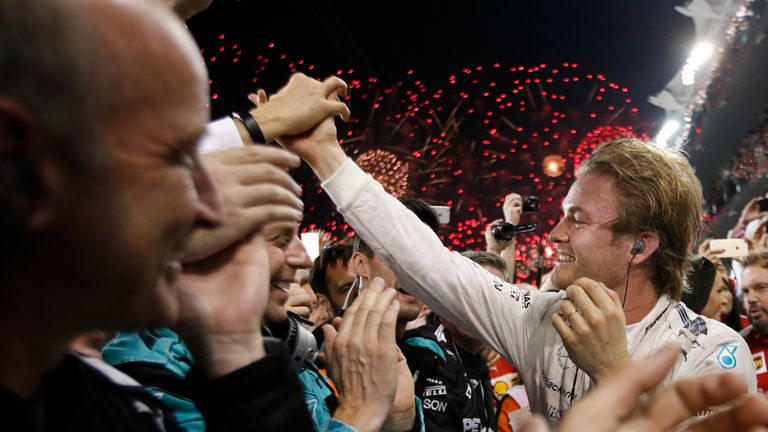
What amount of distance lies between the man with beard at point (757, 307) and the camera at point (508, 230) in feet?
5.92

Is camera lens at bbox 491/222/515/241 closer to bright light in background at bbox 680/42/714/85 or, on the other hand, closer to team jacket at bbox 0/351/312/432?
team jacket at bbox 0/351/312/432

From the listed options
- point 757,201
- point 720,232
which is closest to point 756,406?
point 757,201

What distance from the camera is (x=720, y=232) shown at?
75.4 feet

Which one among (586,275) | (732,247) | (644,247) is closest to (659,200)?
(644,247)

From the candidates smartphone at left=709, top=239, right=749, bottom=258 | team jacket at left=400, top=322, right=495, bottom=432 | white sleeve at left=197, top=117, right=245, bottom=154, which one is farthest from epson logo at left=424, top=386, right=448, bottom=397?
smartphone at left=709, top=239, right=749, bottom=258

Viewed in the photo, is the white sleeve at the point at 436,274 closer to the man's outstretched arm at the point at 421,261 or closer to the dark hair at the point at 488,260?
the man's outstretched arm at the point at 421,261

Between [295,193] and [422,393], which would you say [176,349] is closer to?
[295,193]

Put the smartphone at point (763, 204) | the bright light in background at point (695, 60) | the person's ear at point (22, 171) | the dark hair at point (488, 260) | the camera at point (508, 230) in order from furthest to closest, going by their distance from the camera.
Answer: the bright light in background at point (695, 60)
the smartphone at point (763, 204)
the camera at point (508, 230)
the dark hair at point (488, 260)
the person's ear at point (22, 171)

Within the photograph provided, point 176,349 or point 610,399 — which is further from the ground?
point 610,399

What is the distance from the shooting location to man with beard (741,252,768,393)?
5262mm

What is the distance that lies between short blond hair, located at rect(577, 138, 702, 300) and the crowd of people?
179 millimetres

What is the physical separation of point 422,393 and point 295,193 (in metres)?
2.64

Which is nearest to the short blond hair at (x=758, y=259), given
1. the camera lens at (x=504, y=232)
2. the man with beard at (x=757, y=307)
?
the man with beard at (x=757, y=307)

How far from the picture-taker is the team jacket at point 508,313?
7.30 ft
